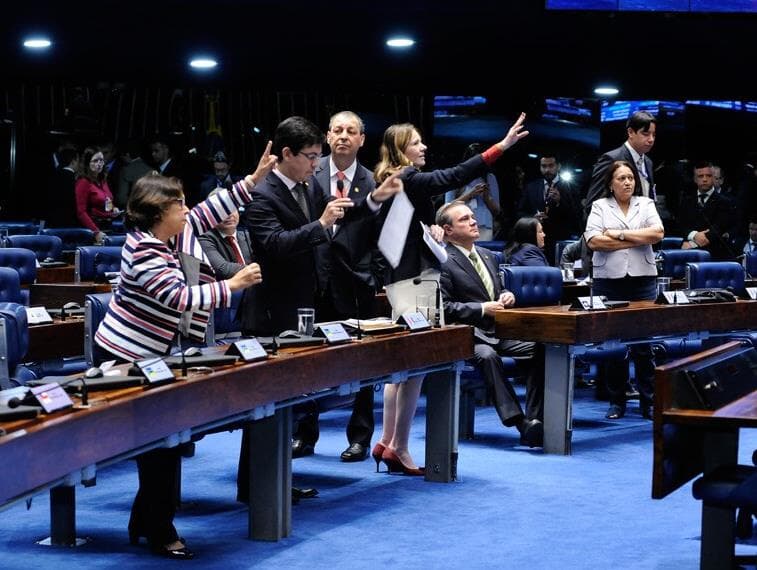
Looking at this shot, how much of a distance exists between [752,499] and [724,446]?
0.46 m

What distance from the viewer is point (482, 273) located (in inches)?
255

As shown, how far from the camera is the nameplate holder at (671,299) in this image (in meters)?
6.69

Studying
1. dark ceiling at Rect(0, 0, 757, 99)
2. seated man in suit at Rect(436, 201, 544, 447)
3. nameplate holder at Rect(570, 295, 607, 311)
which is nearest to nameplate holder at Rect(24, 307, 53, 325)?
seated man in suit at Rect(436, 201, 544, 447)

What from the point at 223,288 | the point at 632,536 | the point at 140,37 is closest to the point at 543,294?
the point at 632,536

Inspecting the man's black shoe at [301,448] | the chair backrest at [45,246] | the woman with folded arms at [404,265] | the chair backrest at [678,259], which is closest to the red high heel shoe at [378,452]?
the woman with folded arms at [404,265]

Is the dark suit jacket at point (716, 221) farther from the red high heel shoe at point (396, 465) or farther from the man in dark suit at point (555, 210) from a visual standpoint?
the red high heel shoe at point (396, 465)

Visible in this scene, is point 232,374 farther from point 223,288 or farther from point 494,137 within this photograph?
point 494,137

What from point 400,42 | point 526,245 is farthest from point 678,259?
point 400,42

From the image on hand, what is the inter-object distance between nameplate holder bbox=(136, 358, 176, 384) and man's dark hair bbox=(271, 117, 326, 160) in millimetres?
1463

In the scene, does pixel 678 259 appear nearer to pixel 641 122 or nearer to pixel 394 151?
pixel 641 122

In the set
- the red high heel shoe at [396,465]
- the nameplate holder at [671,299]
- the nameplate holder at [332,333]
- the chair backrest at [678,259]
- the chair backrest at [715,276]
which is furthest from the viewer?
the chair backrest at [678,259]

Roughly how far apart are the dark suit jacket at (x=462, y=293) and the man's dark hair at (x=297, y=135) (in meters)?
1.48

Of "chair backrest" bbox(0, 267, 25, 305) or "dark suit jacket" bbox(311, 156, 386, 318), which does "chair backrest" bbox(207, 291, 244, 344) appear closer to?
"dark suit jacket" bbox(311, 156, 386, 318)

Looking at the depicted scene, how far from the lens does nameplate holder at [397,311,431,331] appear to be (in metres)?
5.29
